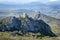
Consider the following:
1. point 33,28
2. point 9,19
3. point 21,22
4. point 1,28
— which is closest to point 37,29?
point 33,28

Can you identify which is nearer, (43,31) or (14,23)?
(14,23)

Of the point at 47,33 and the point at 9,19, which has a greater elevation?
the point at 9,19

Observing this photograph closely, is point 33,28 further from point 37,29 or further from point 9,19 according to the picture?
point 9,19

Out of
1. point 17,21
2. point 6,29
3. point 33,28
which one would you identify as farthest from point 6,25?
point 33,28

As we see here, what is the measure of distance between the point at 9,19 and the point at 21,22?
12.6 m

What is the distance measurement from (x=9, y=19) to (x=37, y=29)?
1086 inches

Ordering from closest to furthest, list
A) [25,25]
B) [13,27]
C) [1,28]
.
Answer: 1. [1,28]
2. [13,27]
3. [25,25]

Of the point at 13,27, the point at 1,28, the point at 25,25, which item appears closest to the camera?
the point at 1,28

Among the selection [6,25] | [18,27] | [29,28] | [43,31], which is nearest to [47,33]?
[43,31]

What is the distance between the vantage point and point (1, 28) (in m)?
164

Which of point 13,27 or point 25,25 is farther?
point 25,25

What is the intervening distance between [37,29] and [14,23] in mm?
25553

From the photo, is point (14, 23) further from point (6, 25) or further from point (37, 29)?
point (37, 29)

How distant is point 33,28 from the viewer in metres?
196
